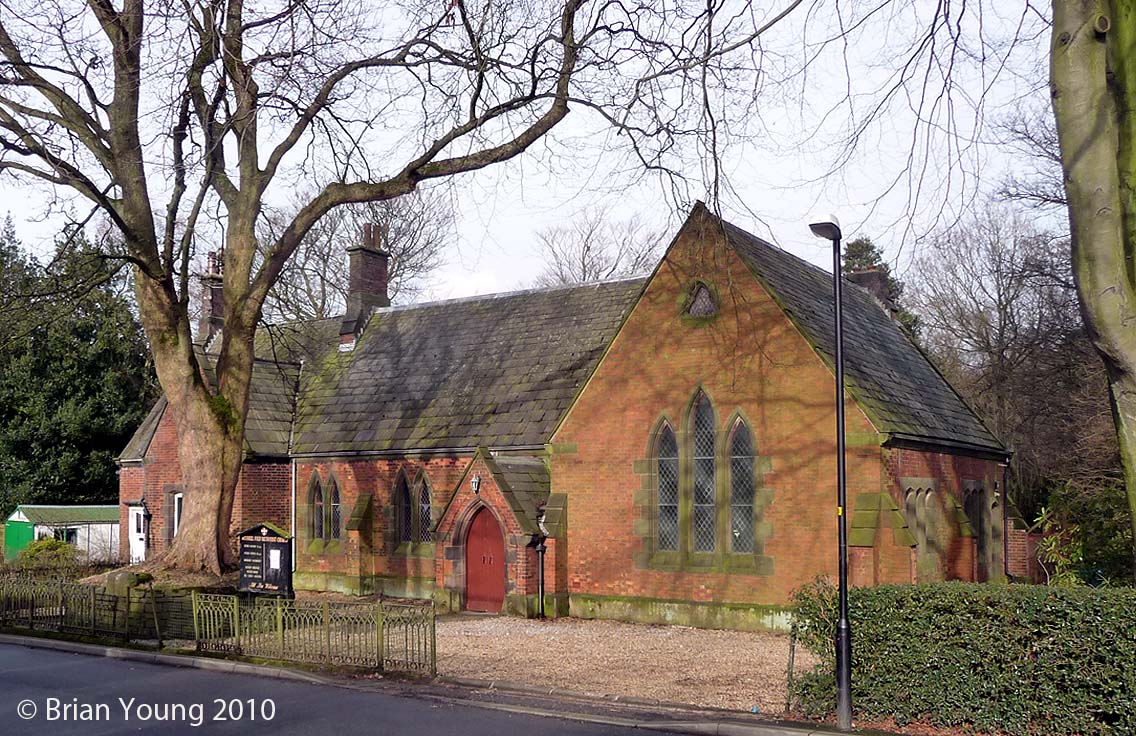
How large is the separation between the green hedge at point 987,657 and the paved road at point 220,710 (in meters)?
2.80

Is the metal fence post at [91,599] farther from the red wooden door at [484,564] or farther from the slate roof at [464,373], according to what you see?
the slate roof at [464,373]

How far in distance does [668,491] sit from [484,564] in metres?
4.86

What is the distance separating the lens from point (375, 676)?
1476 centimetres

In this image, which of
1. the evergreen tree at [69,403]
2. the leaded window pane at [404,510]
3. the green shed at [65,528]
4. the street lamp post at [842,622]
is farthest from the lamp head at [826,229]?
the evergreen tree at [69,403]

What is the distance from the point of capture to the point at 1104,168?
9320mm

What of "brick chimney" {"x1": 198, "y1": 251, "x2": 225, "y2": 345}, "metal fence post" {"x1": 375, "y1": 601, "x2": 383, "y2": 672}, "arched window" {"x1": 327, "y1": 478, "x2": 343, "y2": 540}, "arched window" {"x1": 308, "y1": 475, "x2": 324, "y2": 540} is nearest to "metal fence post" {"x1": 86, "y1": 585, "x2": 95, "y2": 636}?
"metal fence post" {"x1": 375, "y1": 601, "x2": 383, "y2": 672}

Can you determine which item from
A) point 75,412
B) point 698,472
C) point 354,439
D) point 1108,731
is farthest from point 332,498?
point 1108,731

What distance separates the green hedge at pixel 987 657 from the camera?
10.4 m

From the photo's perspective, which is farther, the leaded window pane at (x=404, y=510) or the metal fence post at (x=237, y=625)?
the leaded window pane at (x=404, y=510)

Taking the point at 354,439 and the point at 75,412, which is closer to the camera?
the point at 354,439

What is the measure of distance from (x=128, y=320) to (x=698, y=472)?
31931 mm

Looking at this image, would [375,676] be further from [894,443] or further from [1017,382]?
[1017,382]

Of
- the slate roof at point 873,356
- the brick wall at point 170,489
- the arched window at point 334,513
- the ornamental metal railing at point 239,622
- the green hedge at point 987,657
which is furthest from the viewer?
the brick wall at point 170,489

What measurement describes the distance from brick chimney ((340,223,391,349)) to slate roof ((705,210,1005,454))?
14218 mm
